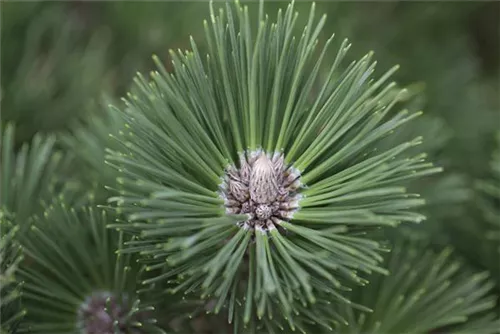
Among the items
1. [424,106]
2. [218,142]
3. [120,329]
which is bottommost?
[120,329]

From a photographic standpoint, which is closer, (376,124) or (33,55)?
(376,124)

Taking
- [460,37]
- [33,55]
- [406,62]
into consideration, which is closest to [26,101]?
[33,55]

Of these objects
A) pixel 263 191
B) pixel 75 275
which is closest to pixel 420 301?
pixel 263 191

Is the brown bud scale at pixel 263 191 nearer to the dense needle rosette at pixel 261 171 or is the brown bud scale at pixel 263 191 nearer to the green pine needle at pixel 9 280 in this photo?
the dense needle rosette at pixel 261 171

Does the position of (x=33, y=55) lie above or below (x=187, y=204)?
above

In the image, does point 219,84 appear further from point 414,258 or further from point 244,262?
point 414,258

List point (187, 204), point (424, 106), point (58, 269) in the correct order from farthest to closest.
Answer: point (424, 106), point (58, 269), point (187, 204)
